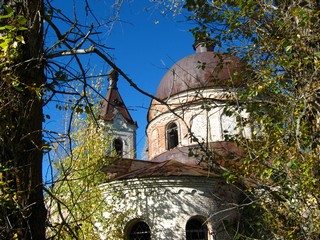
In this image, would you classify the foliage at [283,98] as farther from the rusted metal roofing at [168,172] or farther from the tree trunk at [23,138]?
the rusted metal roofing at [168,172]

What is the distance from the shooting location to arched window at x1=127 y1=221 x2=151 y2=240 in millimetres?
11602

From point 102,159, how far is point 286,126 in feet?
22.9

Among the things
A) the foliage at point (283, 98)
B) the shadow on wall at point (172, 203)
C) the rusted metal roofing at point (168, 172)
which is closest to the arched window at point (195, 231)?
the shadow on wall at point (172, 203)

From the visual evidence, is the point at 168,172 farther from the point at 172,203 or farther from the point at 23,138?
the point at 23,138

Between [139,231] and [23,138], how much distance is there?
9.89 m

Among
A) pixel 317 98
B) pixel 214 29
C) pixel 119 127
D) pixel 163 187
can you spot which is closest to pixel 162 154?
pixel 163 187

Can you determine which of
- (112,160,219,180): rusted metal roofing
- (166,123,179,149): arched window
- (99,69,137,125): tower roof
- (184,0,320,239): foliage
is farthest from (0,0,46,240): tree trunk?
(99,69,137,125): tower roof

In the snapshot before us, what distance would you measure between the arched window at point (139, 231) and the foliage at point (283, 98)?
5718 millimetres

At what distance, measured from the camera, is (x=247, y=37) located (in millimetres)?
6492

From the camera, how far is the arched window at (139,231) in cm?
1160

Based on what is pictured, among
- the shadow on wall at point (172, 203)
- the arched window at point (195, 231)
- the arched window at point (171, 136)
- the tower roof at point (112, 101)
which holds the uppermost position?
the tower roof at point (112, 101)

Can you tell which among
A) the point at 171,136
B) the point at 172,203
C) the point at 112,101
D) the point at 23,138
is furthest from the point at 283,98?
the point at 112,101

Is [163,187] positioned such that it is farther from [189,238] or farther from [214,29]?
[214,29]

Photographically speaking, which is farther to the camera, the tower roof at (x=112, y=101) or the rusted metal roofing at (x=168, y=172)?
the tower roof at (x=112, y=101)
